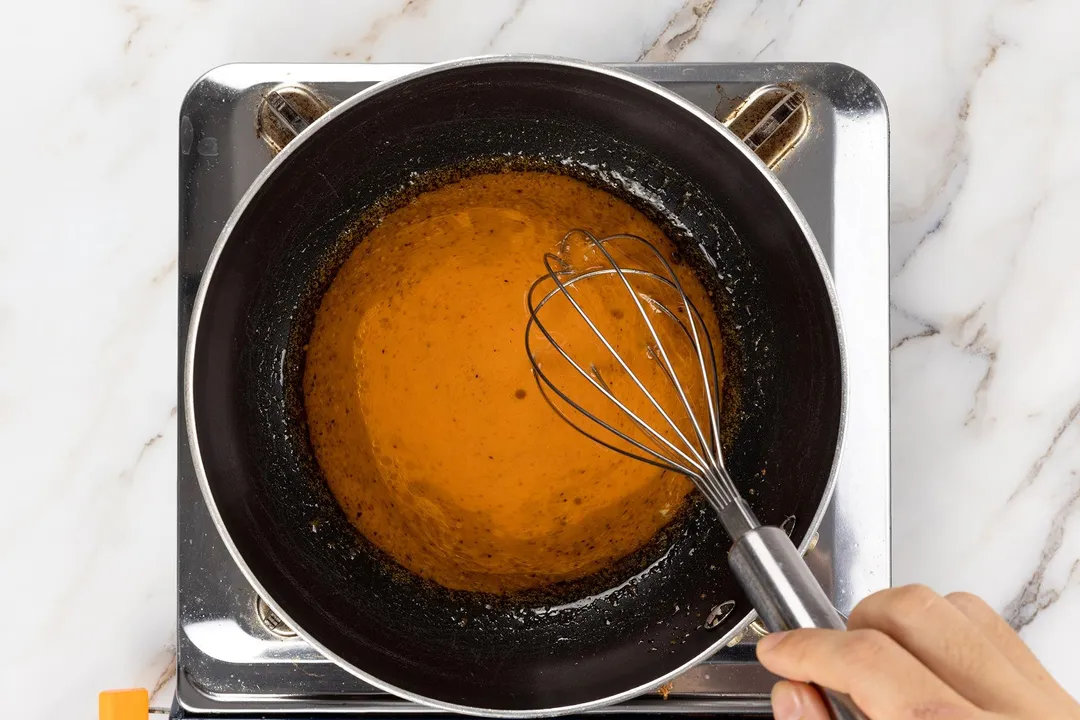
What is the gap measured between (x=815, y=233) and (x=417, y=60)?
1.22 ft

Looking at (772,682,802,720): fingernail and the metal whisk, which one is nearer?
(772,682,802,720): fingernail

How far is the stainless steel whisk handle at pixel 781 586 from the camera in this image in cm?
43

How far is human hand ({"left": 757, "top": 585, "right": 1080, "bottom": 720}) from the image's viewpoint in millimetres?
381

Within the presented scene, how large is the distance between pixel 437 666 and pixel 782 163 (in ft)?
1.49

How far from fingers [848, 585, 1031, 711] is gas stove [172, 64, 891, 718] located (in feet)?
0.64

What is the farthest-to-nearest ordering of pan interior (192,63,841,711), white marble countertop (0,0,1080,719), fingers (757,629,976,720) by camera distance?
white marble countertop (0,0,1080,719) → pan interior (192,63,841,711) → fingers (757,629,976,720)

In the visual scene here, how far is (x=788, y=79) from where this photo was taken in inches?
24.7

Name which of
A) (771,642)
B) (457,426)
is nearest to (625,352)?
(457,426)

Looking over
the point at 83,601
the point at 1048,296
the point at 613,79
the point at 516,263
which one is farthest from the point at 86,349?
the point at 1048,296

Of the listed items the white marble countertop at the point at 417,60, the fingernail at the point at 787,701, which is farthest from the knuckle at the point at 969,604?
the white marble countertop at the point at 417,60

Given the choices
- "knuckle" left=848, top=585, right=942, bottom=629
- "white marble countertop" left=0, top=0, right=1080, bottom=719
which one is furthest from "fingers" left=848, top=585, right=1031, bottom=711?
"white marble countertop" left=0, top=0, right=1080, bottom=719

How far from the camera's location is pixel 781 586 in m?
0.44

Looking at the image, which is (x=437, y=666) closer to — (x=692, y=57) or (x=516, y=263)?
(x=516, y=263)

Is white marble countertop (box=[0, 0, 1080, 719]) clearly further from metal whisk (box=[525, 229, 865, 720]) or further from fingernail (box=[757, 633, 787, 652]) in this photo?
fingernail (box=[757, 633, 787, 652])
